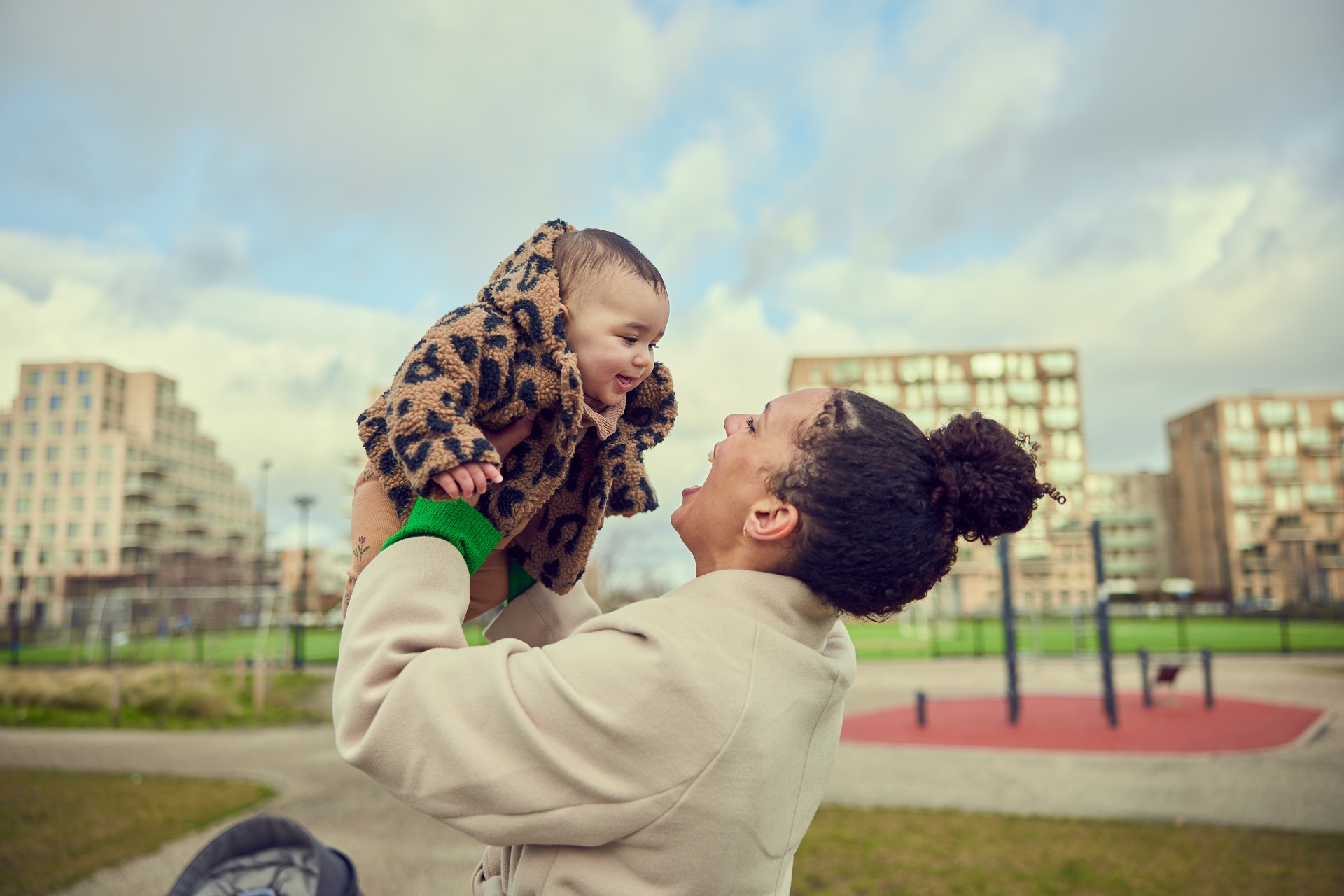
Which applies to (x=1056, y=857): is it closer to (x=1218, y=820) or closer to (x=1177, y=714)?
(x=1218, y=820)

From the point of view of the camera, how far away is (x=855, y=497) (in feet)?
4.12

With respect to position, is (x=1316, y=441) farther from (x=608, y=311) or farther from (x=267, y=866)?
(x=608, y=311)

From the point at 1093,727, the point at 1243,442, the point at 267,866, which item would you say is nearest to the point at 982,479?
the point at 267,866

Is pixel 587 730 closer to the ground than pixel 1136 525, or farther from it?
closer to the ground

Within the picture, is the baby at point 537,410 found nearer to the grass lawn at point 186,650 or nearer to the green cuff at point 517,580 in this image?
the green cuff at point 517,580

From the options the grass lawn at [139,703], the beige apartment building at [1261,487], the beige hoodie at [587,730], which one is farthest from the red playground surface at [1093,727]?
the beige apartment building at [1261,487]

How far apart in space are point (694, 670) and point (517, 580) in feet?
2.15

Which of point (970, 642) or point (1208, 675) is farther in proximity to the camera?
point (970, 642)

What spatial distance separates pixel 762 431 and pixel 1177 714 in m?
16.6

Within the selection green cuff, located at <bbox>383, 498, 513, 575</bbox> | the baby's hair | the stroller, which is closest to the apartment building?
the stroller

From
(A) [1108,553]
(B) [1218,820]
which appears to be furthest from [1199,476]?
(B) [1218,820]

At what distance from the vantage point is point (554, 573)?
64.2 inches

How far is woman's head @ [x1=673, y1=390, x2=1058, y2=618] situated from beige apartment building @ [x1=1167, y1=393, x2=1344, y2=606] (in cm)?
8264

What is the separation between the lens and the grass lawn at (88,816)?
6.33 m
